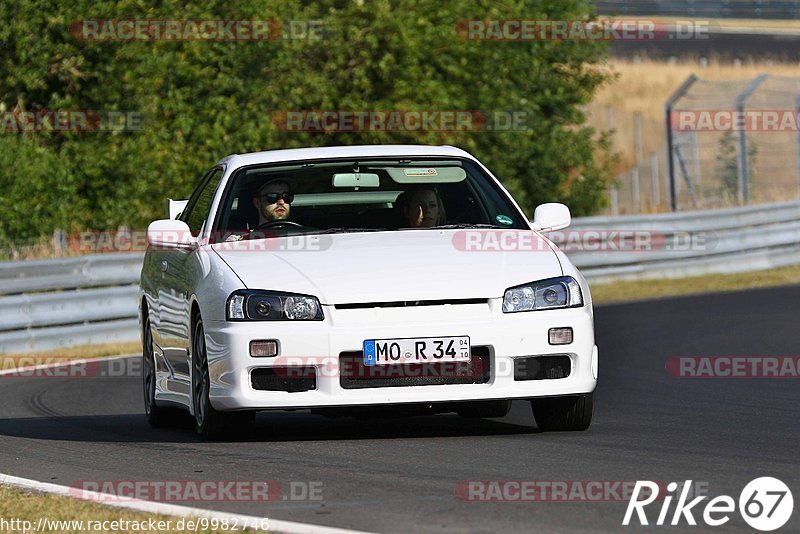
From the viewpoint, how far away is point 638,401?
11039mm

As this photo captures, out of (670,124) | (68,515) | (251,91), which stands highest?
(251,91)

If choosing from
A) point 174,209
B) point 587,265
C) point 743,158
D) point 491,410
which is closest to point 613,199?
point 743,158

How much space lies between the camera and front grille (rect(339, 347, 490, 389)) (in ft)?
27.8

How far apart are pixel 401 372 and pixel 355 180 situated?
5.56 feet

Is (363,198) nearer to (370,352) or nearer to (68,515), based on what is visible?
(370,352)

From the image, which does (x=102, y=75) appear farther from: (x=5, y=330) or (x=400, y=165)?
(x=400, y=165)

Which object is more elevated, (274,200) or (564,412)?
(274,200)

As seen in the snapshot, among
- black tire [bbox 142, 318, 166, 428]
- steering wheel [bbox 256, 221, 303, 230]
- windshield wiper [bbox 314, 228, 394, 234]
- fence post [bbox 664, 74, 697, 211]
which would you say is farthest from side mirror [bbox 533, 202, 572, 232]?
fence post [bbox 664, 74, 697, 211]

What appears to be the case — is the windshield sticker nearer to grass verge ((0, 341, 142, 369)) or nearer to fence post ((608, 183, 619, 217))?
grass verge ((0, 341, 142, 369))

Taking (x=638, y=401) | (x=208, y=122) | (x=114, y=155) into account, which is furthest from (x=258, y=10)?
(x=638, y=401)

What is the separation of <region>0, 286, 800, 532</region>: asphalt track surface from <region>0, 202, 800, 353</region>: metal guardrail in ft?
15.2

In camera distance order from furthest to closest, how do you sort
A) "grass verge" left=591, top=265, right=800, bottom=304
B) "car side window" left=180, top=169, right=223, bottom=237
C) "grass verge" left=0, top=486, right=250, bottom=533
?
"grass verge" left=591, top=265, right=800, bottom=304 < "car side window" left=180, top=169, right=223, bottom=237 < "grass verge" left=0, top=486, right=250, bottom=533

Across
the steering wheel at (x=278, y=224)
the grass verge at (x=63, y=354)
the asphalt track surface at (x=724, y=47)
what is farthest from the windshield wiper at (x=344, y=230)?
the asphalt track surface at (x=724, y=47)

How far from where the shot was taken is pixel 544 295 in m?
8.70
